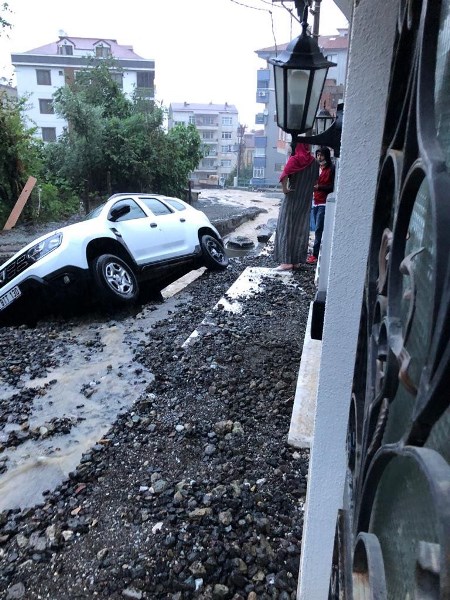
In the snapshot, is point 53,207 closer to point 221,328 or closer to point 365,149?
point 221,328

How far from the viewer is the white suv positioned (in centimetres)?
627

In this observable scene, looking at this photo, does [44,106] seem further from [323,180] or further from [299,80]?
[299,80]

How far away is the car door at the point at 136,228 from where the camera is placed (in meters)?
7.15

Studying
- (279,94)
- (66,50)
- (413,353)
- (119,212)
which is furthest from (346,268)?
(66,50)

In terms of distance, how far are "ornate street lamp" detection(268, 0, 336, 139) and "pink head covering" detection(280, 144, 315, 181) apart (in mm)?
2137

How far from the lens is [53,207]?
55.7ft

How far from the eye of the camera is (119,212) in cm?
719

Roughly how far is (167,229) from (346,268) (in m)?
6.76

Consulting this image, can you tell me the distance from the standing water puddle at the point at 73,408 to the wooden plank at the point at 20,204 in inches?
425

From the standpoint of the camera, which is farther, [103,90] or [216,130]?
[216,130]

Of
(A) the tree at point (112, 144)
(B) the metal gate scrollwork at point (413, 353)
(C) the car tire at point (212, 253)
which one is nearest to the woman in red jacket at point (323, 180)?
(C) the car tire at point (212, 253)

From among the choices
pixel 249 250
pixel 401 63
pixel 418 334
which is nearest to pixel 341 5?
pixel 401 63

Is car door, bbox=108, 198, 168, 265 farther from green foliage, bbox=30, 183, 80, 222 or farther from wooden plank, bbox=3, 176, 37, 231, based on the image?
green foliage, bbox=30, 183, 80, 222

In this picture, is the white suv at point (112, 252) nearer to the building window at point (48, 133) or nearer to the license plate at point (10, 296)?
the license plate at point (10, 296)
